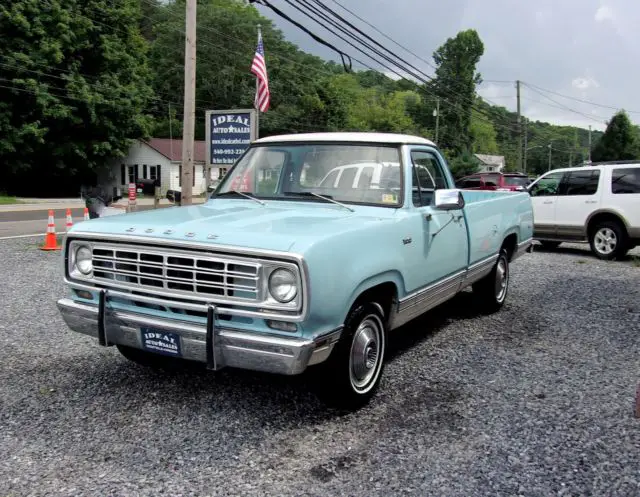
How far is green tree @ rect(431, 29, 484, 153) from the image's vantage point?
248 ft

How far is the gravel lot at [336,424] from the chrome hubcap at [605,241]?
6227mm

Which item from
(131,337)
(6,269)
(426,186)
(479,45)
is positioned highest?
(479,45)

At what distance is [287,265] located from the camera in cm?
317

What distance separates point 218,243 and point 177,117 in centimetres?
6070

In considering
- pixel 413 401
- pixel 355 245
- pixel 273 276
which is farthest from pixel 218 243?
pixel 413 401

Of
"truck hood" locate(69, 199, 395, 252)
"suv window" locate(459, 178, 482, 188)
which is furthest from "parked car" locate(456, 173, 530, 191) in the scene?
"truck hood" locate(69, 199, 395, 252)

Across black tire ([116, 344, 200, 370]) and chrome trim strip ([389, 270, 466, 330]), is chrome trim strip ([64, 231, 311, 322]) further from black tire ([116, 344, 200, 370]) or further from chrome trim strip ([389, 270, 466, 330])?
chrome trim strip ([389, 270, 466, 330])

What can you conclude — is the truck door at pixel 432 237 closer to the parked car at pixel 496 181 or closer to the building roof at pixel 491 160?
the parked car at pixel 496 181

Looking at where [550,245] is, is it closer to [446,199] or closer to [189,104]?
[189,104]

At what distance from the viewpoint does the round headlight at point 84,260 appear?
3.87 meters

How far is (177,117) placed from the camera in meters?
60.7

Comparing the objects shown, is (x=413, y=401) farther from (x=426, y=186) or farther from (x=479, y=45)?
(x=479, y=45)

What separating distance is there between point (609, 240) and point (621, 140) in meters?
68.1

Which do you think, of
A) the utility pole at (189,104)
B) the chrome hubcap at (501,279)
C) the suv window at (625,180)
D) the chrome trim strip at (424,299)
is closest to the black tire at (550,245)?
the suv window at (625,180)
